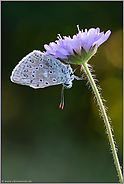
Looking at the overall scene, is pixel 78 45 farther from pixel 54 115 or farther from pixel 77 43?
pixel 54 115

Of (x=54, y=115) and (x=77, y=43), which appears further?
(x=54, y=115)

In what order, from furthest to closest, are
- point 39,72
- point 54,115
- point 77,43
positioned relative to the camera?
point 54,115 < point 39,72 < point 77,43

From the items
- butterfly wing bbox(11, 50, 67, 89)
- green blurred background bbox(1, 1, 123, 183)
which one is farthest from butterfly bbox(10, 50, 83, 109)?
green blurred background bbox(1, 1, 123, 183)

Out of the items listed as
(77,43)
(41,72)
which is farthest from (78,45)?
(41,72)

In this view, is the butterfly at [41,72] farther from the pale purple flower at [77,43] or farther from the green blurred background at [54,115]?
the green blurred background at [54,115]

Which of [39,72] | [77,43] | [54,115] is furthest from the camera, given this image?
[54,115]

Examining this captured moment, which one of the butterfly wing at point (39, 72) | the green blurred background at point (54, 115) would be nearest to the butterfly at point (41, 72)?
the butterfly wing at point (39, 72)

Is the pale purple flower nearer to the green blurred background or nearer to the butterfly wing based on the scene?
the butterfly wing
